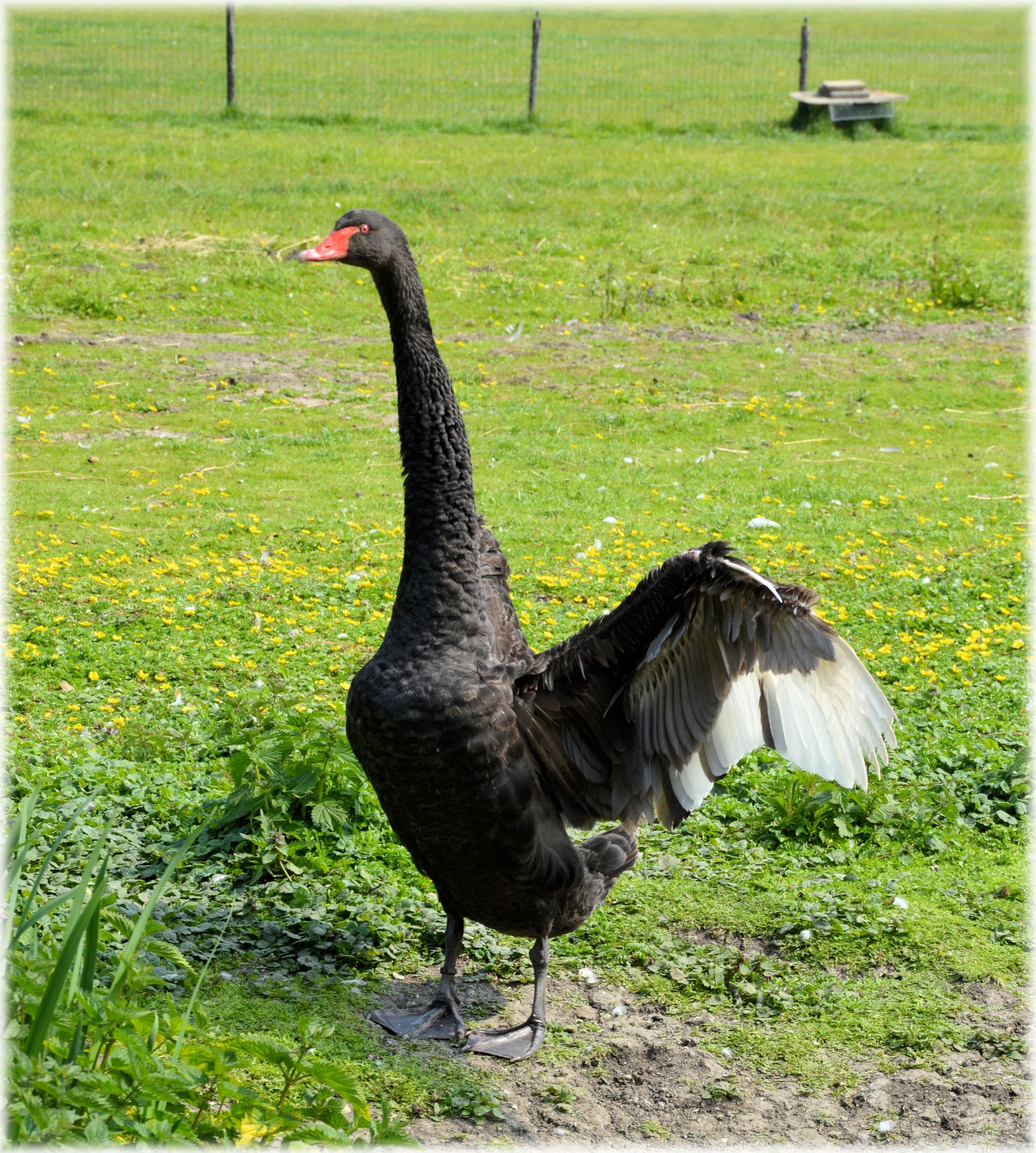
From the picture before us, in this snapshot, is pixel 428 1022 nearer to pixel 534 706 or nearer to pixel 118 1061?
pixel 534 706

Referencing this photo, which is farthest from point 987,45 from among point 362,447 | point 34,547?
point 34,547

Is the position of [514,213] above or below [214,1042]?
above

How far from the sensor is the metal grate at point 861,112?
22.2 meters

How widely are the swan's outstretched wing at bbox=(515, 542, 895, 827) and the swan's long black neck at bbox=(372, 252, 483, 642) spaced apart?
1.21ft

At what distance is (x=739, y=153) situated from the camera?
67.8ft

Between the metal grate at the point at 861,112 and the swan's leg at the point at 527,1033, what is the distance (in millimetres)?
20686

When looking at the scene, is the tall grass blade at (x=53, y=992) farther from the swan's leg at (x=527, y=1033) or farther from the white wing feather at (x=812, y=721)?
the white wing feather at (x=812, y=721)

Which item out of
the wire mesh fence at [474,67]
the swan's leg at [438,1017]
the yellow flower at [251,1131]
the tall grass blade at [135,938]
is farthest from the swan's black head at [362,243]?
the wire mesh fence at [474,67]

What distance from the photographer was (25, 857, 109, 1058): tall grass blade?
285 centimetres

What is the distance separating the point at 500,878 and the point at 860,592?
4.27 meters

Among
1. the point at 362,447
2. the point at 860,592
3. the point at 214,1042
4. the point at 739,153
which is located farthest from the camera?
the point at 739,153

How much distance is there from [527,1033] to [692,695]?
128 cm

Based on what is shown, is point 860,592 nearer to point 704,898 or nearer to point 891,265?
point 704,898

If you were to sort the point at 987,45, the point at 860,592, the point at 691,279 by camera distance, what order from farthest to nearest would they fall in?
the point at 987,45 → the point at 691,279 → the point at 860,592
